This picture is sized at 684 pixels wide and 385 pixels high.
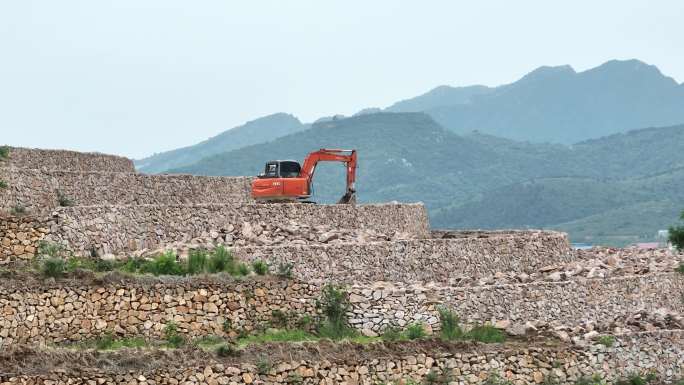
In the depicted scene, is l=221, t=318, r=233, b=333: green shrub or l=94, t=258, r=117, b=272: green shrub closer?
l=221, t=318, r=233, b=333: green shrub

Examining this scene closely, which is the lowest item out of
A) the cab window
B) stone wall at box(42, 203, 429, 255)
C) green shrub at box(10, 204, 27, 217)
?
stone wall at box(42, 203, 429, 255)

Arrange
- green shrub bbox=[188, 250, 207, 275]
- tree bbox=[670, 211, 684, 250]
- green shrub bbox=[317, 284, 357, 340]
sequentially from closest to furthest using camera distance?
green shrub bbox=[188, 250, 207, 275] < green shrub bbox=[317, 284, 357, 340] < tree bbox=[670, 211, 684, 250]

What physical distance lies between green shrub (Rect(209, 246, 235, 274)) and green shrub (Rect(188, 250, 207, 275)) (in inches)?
7.3

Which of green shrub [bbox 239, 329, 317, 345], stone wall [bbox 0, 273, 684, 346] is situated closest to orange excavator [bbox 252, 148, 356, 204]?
stone wall [bbox 0, 273, 684, 346]

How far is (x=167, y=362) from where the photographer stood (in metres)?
25.4

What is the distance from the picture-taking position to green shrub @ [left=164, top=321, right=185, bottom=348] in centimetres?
2731

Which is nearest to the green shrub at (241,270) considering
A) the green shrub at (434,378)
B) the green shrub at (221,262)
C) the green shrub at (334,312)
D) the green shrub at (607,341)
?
the green shrub at (221,262)

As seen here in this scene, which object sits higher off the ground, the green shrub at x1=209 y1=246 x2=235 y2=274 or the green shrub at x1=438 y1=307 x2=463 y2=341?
the green shrub at x1=209 y1=246 x2=235 y2=274

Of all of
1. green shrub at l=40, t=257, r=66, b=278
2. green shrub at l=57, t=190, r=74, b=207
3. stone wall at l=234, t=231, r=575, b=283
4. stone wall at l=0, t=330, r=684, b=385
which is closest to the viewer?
stone wall at l=0, t=330, r=684, b=385

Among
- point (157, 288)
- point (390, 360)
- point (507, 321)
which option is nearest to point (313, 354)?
point (390, 360)

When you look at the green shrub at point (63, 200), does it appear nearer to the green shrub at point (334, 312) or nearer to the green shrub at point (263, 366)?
the green shrub at point (334, 312)

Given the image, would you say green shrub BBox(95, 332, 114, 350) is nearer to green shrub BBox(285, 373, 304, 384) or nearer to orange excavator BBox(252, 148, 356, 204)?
green shrub BBox(285, 373, 304, 384)

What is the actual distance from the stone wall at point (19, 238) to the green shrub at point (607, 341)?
1401 cm

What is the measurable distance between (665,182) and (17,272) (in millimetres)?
181811
